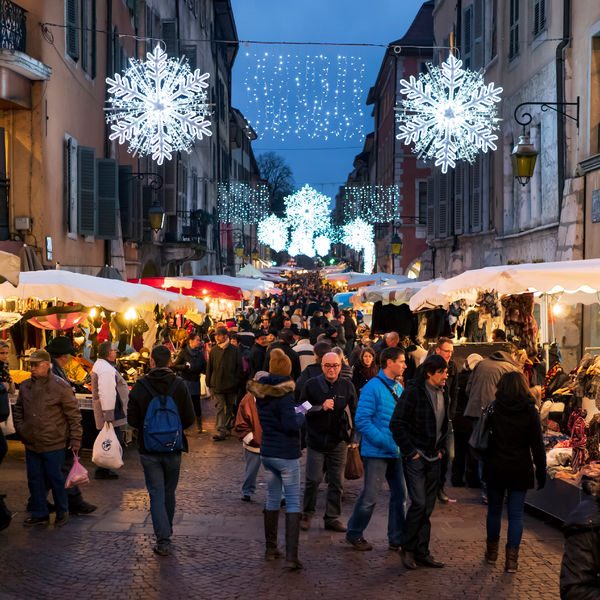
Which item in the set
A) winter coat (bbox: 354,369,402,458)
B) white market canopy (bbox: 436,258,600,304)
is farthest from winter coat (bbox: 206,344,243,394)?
winter coat (bbox: 354,369,402,458)

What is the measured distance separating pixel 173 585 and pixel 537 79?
1682cm

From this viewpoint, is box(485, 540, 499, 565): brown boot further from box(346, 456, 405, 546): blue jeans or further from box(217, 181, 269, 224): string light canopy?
box(217, 181, 269, 224): string light canopy

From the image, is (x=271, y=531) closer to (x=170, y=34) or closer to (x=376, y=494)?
(x=376, y=494)

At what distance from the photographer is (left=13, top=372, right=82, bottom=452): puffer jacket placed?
8945mm

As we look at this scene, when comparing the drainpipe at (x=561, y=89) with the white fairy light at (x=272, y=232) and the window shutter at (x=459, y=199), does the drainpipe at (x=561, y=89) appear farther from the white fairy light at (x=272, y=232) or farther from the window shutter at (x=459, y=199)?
the white fairy light at (x=272, y=232)

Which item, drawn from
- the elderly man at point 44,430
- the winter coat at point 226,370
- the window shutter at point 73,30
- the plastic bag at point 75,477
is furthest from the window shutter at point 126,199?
the plastic bag at point 75,477

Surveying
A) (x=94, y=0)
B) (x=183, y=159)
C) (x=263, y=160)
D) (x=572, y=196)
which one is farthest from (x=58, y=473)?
(x=263, y=160)

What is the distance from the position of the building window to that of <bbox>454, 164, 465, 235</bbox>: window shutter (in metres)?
5.89

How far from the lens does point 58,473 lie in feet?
29.7

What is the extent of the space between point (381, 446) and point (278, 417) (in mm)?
898

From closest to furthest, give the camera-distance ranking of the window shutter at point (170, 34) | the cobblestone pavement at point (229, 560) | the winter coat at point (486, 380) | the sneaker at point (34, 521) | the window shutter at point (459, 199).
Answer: the cobblestone pavement at point (229, 560) → the sneaker at point (34, 521) → the winter coat at point (486, 380) → the window shutter at point (459, 199) → the window shutter at point (170, 34)

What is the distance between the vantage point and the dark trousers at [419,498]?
25.6ft

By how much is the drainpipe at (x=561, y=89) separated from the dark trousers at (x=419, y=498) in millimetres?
12524

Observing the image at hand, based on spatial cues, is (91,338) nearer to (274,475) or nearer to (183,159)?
(274,475)
